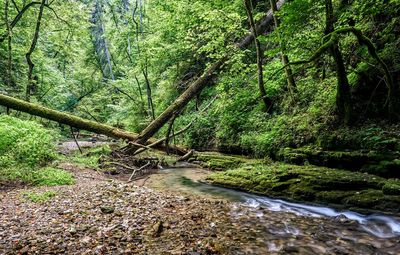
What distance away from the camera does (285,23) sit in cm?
802

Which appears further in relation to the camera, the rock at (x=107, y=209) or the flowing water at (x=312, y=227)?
the rock at (x=107, y=209)

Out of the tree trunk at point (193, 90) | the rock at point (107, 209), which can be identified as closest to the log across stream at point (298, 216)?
the rock at point (107, 209)

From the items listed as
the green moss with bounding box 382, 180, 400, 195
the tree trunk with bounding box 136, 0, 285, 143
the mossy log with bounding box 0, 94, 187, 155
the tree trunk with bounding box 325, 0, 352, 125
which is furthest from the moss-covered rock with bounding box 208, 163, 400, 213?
the mossy log with bounding box 0, 94, 187, 155

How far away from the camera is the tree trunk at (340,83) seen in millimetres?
8091

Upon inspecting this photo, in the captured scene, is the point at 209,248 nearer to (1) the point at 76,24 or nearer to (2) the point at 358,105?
(2) the point at 358,105

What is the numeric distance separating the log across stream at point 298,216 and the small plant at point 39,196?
10.0 feet

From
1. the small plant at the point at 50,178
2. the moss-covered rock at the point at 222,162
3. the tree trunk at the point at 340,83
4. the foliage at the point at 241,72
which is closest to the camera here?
the tree trunk at the point at 340,83

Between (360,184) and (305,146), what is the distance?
3.03m

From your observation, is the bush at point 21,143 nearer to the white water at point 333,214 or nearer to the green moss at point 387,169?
the white water at point 333,214

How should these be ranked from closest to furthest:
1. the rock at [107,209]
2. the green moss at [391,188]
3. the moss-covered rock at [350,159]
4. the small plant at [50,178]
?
the green moss at [391,188]
the rock at [107,209]
the moss-covered rock at [350,159]
the small plant at [50,178]

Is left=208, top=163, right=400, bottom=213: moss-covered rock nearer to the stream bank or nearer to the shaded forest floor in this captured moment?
the stream bank

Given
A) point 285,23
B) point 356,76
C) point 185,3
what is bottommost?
point 356,76

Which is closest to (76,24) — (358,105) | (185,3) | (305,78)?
(185,3)

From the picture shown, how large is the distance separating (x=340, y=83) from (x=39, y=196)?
8.52m
